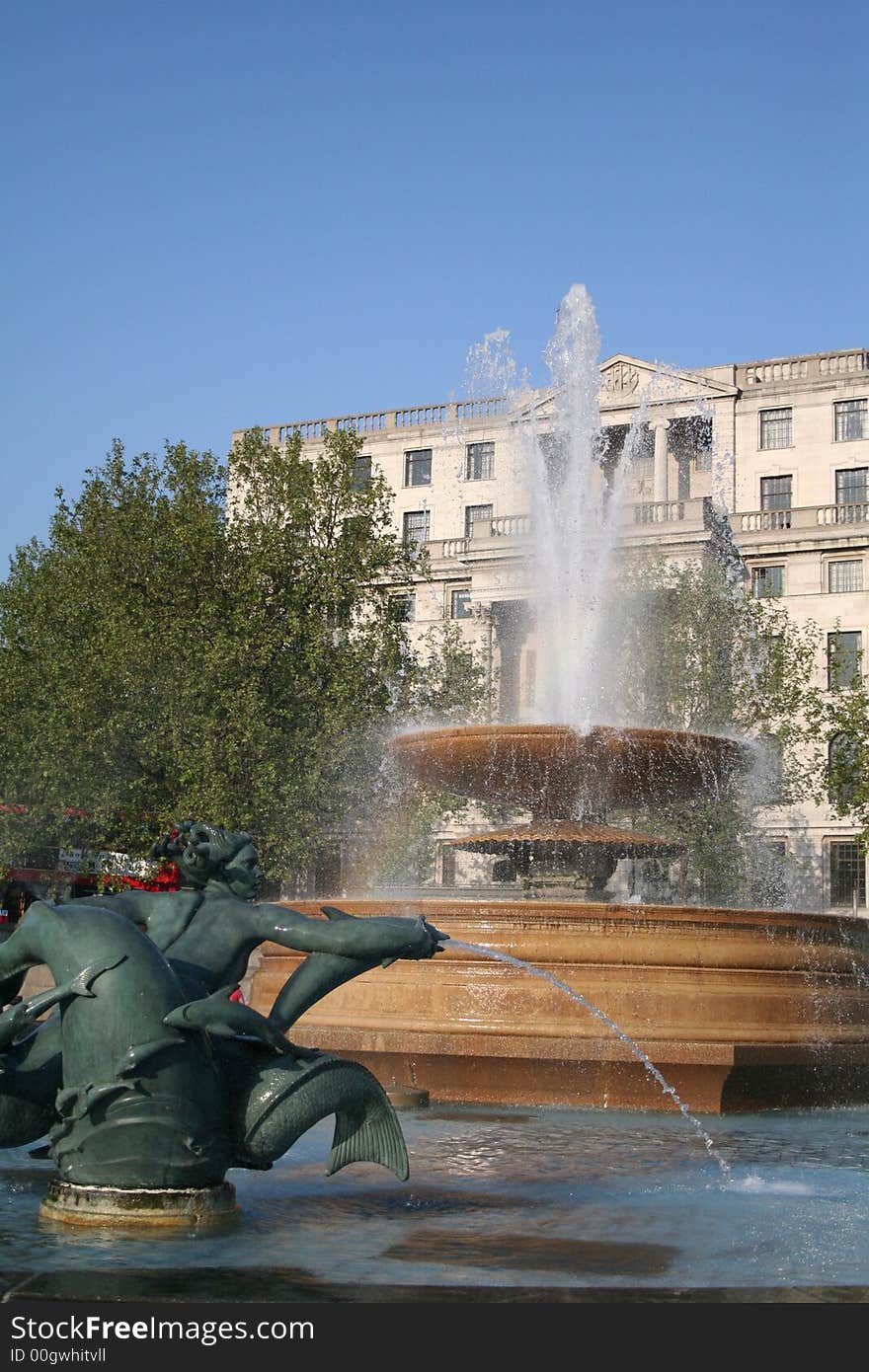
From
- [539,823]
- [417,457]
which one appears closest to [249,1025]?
[539,823]

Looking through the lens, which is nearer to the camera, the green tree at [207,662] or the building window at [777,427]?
the green tree at [207,662]

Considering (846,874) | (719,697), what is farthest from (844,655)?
(719,697)

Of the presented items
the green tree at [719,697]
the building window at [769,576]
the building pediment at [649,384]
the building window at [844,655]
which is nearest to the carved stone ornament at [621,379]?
the building pediment at [649,384]

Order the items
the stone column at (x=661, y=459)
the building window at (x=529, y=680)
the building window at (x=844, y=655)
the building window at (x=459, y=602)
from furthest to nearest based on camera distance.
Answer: the building window at (x=459, y=602), the stone column at (x=661, y=459), the building window at (x=529, y=680), the building window at (x=844, y=655)

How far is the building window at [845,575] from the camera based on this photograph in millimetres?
46188

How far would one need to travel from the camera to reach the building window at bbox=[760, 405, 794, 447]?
165ft

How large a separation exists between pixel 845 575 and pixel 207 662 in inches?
975

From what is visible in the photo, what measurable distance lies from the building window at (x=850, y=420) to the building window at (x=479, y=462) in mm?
11959

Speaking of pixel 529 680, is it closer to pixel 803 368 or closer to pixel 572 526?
pixel 803 368

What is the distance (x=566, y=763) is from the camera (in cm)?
1445

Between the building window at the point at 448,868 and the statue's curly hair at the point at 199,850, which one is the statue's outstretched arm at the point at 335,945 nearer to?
the statue's curly hair at the point at 199,850

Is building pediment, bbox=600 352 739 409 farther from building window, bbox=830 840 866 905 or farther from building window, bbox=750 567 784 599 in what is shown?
building window, bbox=830 840 866 905

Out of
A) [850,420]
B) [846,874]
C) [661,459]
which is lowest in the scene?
[846,874]

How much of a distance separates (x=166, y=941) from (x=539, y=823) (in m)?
9.45
